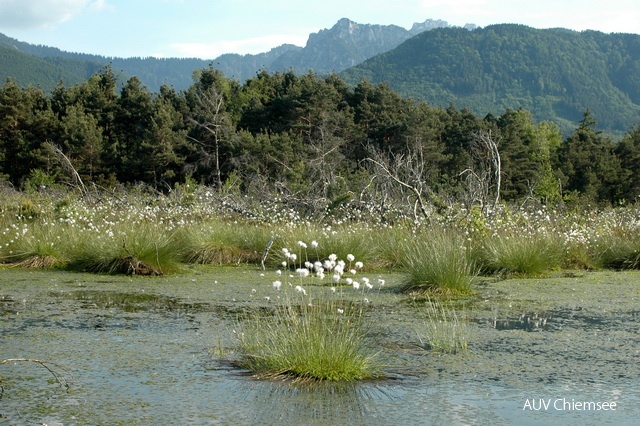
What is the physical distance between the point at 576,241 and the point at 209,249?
6.06 m

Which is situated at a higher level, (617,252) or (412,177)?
(412,177)

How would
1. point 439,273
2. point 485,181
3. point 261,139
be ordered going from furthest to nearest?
1. point 261,139
2. point 485,181
3. point 439,273

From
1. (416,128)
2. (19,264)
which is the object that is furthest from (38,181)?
(19,264)

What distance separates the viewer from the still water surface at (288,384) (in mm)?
4871

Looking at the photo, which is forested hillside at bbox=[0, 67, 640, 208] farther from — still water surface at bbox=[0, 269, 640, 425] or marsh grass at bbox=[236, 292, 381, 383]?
marsh grass at bbox=[236, 292, 381, 383]

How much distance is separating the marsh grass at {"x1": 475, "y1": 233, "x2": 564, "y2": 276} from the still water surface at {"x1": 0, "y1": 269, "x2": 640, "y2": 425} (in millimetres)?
1910

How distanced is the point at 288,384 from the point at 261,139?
36267 millimetres

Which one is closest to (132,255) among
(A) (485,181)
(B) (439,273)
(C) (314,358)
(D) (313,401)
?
(B) (439,273)

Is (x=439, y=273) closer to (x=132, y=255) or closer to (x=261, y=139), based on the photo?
(x=132, y=255)

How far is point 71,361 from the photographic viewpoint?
241 inches

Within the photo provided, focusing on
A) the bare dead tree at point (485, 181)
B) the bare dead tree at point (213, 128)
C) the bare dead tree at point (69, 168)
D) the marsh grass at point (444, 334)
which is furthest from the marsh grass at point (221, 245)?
the bare dead tree at point (213, 128)

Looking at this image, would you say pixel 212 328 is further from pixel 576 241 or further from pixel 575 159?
pixel 575 159

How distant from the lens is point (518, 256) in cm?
1168

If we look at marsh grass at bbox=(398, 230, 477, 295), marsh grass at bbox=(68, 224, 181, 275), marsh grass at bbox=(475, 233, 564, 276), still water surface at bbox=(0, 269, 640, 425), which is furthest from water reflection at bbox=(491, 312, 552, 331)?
marsh grass at bbox=(68, 224, 181, 275)
